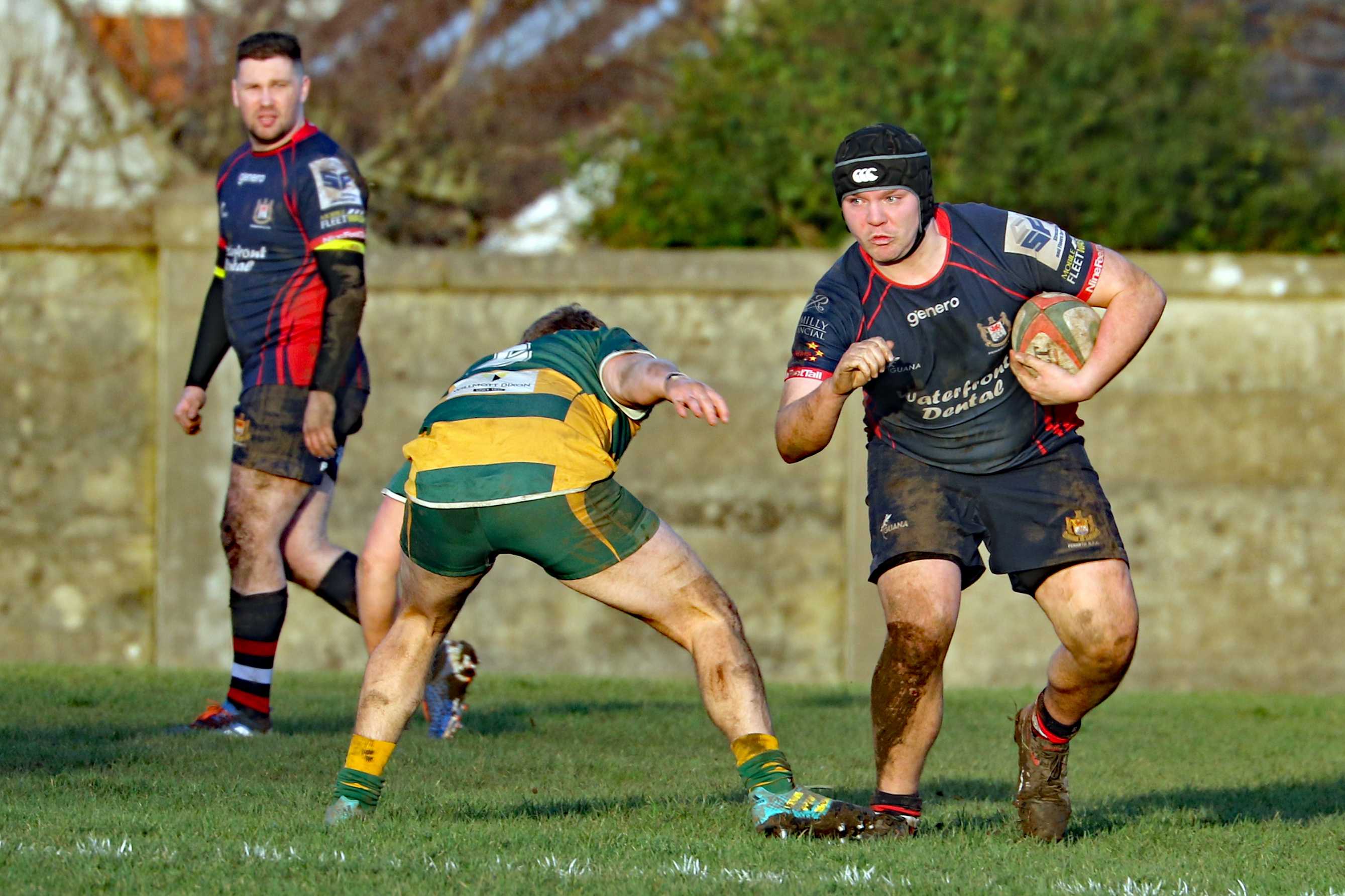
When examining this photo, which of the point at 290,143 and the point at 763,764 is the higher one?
the point at 290,143

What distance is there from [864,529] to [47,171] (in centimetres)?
847

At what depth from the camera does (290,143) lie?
24.3 ft

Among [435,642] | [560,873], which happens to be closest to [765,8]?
[435,642]

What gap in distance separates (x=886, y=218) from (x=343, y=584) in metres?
3.41

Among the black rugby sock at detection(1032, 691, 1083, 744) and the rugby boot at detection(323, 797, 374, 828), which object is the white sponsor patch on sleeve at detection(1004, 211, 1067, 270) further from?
the rugby boot at detection(323, 797, 374, 828)

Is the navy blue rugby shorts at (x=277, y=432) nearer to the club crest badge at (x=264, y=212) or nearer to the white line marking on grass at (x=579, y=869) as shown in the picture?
the club crest badge at (x=264, y=212)

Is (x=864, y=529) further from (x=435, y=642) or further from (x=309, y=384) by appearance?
(x=435, y=642)

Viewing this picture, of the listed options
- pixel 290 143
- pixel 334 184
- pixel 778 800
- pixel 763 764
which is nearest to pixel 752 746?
pixel 763 764

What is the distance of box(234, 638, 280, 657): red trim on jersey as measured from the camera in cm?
727

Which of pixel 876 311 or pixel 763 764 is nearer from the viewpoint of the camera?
pixel 763 764

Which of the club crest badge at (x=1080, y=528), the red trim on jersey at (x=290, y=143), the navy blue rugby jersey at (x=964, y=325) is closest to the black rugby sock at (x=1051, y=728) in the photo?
the club crest badge at (x=1080, y=528)

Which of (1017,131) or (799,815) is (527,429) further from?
(1017,131)

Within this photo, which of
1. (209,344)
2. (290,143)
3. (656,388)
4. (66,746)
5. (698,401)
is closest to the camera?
(698,401)

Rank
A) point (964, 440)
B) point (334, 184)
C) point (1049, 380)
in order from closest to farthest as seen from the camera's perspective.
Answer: point (1049, 380) < point (964, 440) < point (334, 184)
